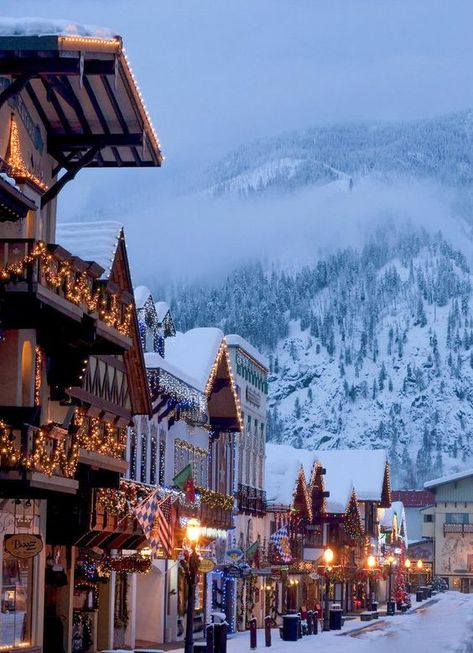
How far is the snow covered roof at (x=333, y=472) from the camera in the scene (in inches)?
3172

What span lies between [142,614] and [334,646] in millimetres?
6930

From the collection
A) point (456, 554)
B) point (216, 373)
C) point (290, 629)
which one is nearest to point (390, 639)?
point (290, 629)

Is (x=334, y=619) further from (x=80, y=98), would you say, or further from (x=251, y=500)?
(x=80, y=98)

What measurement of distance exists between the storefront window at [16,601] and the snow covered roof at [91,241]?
337 inches

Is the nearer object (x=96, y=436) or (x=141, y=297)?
(x=96, y=436)

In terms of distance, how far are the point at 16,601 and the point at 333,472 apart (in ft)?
264

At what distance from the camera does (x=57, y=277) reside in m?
27.7

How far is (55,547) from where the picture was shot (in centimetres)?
3700

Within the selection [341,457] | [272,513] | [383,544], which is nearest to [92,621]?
[272,513]

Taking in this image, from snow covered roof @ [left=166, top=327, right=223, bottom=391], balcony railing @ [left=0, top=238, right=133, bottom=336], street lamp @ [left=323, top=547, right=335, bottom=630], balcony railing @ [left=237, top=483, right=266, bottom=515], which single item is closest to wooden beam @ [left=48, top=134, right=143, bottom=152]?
balcony railing @ [left=0, top=238, right=133, bottom=336]

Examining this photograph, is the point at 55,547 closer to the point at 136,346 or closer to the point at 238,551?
the point at 136,346

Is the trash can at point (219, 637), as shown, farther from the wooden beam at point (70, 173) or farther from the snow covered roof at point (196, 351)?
the snow covered roof at point (196, 351)

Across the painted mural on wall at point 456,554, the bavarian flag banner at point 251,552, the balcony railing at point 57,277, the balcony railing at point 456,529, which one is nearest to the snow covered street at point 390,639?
the bavarian flag banner at point 251,552

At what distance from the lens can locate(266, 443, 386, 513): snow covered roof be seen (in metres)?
80.6
